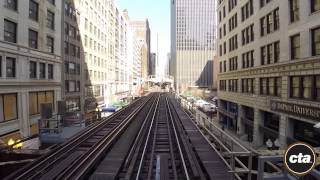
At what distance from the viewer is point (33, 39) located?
127 ft

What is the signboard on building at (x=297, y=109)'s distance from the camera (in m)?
25.4

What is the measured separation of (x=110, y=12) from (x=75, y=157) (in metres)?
76.4

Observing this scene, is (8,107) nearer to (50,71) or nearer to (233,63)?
(50,71)

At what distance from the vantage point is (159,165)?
20953 millimetres

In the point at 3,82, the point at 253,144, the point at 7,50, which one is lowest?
the point at 253,144

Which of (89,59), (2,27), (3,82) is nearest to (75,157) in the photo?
(3,82)

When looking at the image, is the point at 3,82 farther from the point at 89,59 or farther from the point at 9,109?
the point at 89,59

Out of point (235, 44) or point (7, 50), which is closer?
point (7, 50)

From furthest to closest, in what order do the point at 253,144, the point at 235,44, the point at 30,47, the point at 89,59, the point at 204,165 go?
the point at 89,59
the point at 235,44
the point at 253,144
the point at 30,47
the point at 204,165

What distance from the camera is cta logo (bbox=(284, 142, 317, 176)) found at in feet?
21.2

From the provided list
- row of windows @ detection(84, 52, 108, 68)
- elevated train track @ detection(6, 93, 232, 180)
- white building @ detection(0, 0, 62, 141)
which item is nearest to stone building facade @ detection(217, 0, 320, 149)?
elevated train track @ detection(6, 93, 232, 180)

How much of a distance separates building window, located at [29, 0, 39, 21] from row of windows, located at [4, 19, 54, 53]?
158 cm

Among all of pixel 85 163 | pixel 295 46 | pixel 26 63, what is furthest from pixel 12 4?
pixel 295 46

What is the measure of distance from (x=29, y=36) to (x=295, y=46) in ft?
85.2
